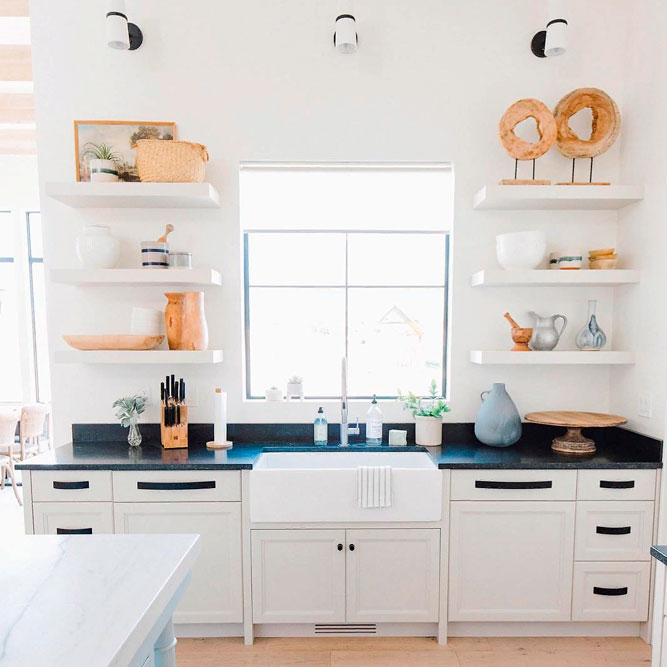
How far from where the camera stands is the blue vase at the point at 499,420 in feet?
7.66

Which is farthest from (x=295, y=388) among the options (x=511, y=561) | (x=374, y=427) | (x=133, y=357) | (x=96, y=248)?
(x=511, y=561)

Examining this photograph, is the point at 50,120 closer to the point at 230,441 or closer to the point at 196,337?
the point at 196,337

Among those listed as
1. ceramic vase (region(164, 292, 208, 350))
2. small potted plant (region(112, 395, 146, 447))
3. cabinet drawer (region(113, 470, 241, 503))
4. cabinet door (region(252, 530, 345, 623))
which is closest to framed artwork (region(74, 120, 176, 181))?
ceramic vase (region(164, 292, 208, 350))

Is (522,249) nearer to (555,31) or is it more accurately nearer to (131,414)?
(555,31)

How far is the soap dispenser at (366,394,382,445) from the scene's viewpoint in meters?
2.46

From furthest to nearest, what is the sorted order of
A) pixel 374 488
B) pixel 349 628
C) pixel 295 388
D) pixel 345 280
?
1. pixel 345 280
2. pixel 295 388
3. pixel 349 628
4. pixel 374 488

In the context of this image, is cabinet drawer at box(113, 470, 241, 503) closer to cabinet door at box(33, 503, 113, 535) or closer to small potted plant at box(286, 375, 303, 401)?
cabinet door at box(33, 503, 113, 535)

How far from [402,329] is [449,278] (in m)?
0.45

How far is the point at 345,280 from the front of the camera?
9.29ft

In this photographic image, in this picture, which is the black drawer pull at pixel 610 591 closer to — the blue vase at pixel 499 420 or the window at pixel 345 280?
the blue vase at pixel 499 420

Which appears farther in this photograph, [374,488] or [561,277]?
[561,277]

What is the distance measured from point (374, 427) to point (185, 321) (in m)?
1.18

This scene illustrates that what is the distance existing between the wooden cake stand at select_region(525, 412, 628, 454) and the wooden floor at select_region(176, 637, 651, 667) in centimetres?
91

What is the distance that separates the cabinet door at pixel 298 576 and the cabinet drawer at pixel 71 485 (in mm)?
734
